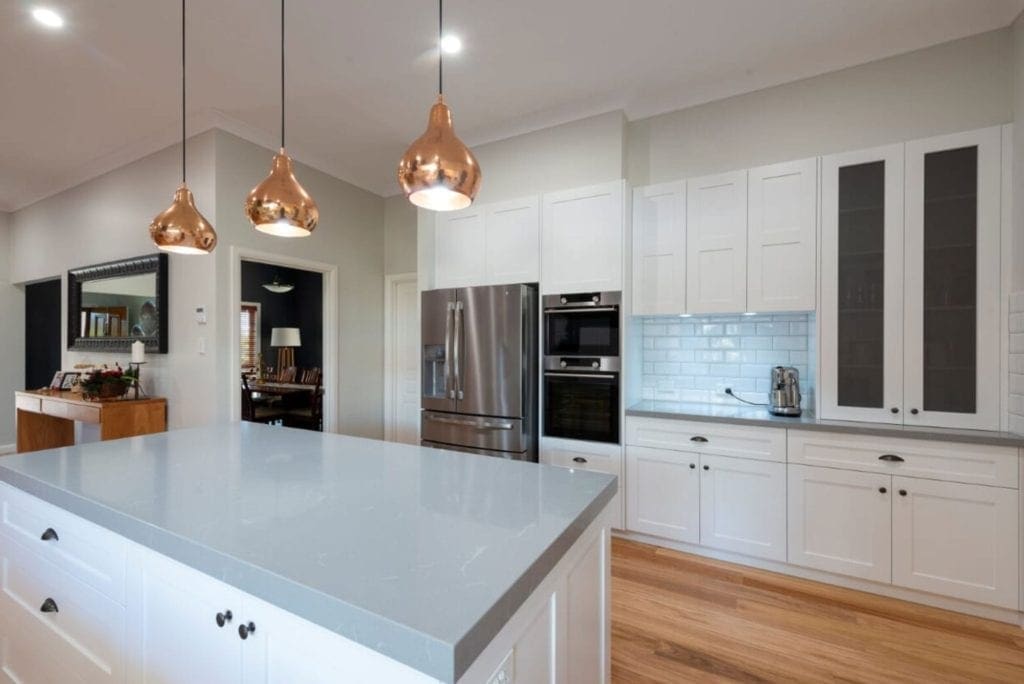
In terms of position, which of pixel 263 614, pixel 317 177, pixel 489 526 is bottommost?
pixel 263 614

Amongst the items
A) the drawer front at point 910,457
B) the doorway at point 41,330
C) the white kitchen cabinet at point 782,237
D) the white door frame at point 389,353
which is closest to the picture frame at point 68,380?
the doorway at point 41,330

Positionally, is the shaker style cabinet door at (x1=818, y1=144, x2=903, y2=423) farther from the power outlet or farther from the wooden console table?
the wooden console table

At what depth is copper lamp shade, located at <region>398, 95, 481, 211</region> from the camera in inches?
47.3

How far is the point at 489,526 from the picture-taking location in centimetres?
98

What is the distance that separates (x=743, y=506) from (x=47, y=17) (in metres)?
4.41

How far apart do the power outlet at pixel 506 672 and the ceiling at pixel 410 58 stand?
8.39ft

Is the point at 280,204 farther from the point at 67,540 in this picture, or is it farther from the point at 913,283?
the point at 913,283

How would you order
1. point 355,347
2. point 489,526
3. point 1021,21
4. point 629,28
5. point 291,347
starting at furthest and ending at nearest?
point 291,347 < point 355,347 < point 629,28 < point 1021,21 < point 489,526

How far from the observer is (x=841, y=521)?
227 centimetres

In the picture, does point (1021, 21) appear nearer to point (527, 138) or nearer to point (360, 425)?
point (527, 138)

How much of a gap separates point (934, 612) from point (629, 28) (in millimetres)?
3239

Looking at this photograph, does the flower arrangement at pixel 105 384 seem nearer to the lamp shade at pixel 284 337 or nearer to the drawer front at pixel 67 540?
the drawer front at pixel 67 540

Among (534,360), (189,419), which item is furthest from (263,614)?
(189,419)

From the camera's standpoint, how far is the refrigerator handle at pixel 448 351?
10.6 feet
